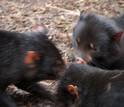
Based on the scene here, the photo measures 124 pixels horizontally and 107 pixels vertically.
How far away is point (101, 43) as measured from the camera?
482 cm

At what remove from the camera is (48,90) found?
4633 millimetres

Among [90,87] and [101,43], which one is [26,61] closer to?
[90,87]

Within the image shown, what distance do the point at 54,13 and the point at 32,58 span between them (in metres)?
2.62

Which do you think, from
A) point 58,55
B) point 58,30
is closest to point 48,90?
point 58,55

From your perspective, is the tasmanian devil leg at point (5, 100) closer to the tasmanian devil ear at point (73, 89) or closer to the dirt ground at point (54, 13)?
the tasmanian devil ear at point (73, 89)

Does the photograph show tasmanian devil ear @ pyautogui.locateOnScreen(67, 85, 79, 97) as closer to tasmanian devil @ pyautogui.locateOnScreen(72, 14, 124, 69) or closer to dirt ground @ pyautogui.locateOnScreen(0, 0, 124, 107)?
tasmanian devil @ pyautogui.locateOnScreen(72, 14, 124, 69)

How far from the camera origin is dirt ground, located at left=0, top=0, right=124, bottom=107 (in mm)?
5973

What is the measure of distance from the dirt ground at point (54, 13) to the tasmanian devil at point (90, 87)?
5.03ft

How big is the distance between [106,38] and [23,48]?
1.20 m

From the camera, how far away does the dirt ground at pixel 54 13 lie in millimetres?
5973

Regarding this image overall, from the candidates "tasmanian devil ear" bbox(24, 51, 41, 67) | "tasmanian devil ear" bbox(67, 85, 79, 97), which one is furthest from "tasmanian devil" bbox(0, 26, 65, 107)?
"tasmanian devil ear" bbox(67, 85, 79, 97)

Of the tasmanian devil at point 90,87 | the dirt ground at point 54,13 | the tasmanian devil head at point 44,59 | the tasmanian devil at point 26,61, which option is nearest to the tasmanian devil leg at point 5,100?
the tasmanian devil at point 26,61

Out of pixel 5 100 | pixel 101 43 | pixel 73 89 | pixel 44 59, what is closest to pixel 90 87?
pixel 73 89

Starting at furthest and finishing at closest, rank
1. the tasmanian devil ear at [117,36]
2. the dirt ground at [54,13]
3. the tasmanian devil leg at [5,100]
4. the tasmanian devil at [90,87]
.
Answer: the dirt ground at [54,13], the tasmanian devil ear at [117,36], the tasmanian devil leg at [5,100], the tasmanian devil at [90,87]
